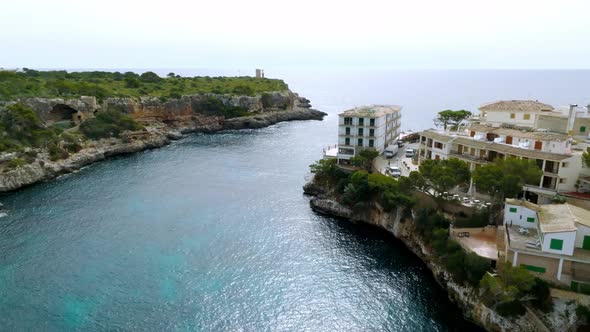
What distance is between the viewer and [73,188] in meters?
58.0

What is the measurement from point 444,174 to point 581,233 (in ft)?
39.7

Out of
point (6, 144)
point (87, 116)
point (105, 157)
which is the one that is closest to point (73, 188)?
point (6, 144)

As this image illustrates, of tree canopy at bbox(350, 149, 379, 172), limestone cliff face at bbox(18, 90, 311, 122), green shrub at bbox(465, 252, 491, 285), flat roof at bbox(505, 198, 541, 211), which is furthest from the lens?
limestone cliff face at bbox(18, 90, 311, 122)

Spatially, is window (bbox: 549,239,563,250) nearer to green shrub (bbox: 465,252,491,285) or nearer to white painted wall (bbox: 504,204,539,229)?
green shrub (bbox: 465,252,491,285)

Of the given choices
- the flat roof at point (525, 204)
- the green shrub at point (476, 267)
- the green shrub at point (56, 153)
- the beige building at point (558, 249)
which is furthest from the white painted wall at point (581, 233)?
the green shrub at point (56, 153)

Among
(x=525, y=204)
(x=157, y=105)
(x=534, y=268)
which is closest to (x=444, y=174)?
(x=525, y=204)

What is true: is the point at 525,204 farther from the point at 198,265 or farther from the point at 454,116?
the point at 454,116

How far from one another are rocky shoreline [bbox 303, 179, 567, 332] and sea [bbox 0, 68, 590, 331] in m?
0.81

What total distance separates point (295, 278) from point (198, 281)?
336 inches

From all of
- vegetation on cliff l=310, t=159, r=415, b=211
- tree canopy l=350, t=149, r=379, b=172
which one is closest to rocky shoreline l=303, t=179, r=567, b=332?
vegetation on cliff l=310, t=159, r=415, b=211

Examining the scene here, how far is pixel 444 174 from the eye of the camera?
121 feet

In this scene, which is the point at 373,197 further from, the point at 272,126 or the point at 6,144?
the point at 272,126

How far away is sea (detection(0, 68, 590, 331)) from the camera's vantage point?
29.8 meters

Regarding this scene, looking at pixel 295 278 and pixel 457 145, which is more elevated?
pixel 457 145
